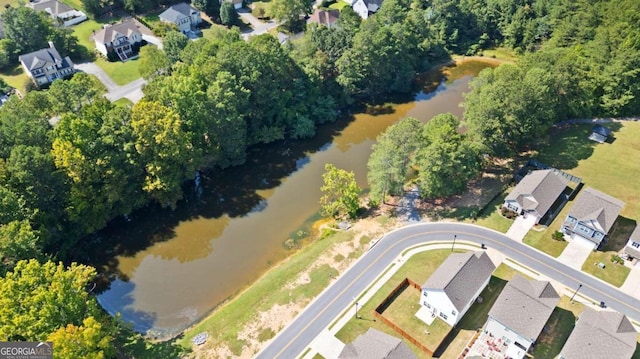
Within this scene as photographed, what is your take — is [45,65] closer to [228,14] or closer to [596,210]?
[228,14]

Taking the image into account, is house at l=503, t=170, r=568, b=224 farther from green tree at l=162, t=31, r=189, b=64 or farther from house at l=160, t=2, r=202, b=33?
house at l=160, t=2, r=202, b=33

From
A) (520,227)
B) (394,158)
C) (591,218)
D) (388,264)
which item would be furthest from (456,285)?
(591,218)

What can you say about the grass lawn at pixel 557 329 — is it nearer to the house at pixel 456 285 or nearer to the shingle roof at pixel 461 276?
the house at pixel 456 285

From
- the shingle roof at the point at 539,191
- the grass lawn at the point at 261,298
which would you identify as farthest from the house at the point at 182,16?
the shingle roof at the point at 539,191

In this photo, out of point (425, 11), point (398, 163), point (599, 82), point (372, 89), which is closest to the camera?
point (398, 163)

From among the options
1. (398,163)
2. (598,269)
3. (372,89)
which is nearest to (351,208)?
(398,163)

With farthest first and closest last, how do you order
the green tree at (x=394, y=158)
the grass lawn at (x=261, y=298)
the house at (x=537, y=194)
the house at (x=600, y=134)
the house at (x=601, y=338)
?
1. the house at (x=600, y=134)
2. the green tree at (x=394, y=158)
3. the house at (x=537, y=194)
4. the grass lawn at (x=261, y=298)
5. the house at (x=601, y=338)

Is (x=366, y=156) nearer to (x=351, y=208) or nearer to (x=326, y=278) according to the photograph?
(x=351, y=208)

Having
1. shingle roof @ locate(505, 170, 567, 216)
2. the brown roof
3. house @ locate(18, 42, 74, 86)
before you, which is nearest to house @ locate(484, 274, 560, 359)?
shingle roof @ locate(505, 170, 567, 216)
